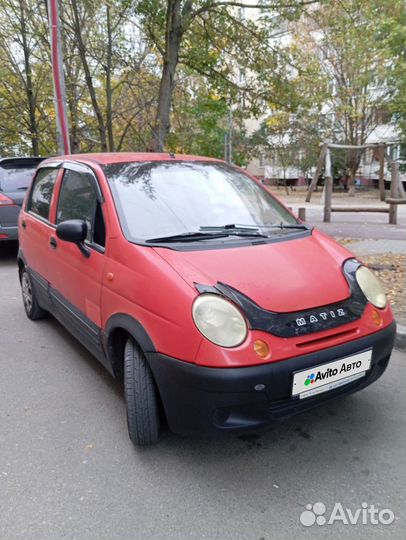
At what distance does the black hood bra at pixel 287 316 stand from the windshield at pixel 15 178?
6.55 meters

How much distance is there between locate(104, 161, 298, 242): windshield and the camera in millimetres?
2883

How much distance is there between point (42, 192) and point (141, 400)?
270 centimetres

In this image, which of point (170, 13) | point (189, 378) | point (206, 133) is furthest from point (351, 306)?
point (206, 133)

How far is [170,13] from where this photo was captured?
9102 millimetres

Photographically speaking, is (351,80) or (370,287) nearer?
(370,287)

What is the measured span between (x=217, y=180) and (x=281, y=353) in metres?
1.73

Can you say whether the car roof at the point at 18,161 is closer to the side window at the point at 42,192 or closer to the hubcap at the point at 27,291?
the side window at the point at 42,192

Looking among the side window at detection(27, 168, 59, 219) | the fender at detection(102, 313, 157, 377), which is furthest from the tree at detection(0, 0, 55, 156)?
the fender at detection(102, 313, 157, 377)

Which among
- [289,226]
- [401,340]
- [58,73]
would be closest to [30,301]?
[289,226]

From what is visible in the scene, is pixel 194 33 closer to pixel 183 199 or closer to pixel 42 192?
pixel 42 192

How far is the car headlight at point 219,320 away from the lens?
2154mm

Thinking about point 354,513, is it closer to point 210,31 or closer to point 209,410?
point 209,410

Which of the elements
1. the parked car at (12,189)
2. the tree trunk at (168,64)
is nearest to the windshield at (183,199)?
the parked car at (12,189)

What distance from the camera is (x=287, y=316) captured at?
2.28m
